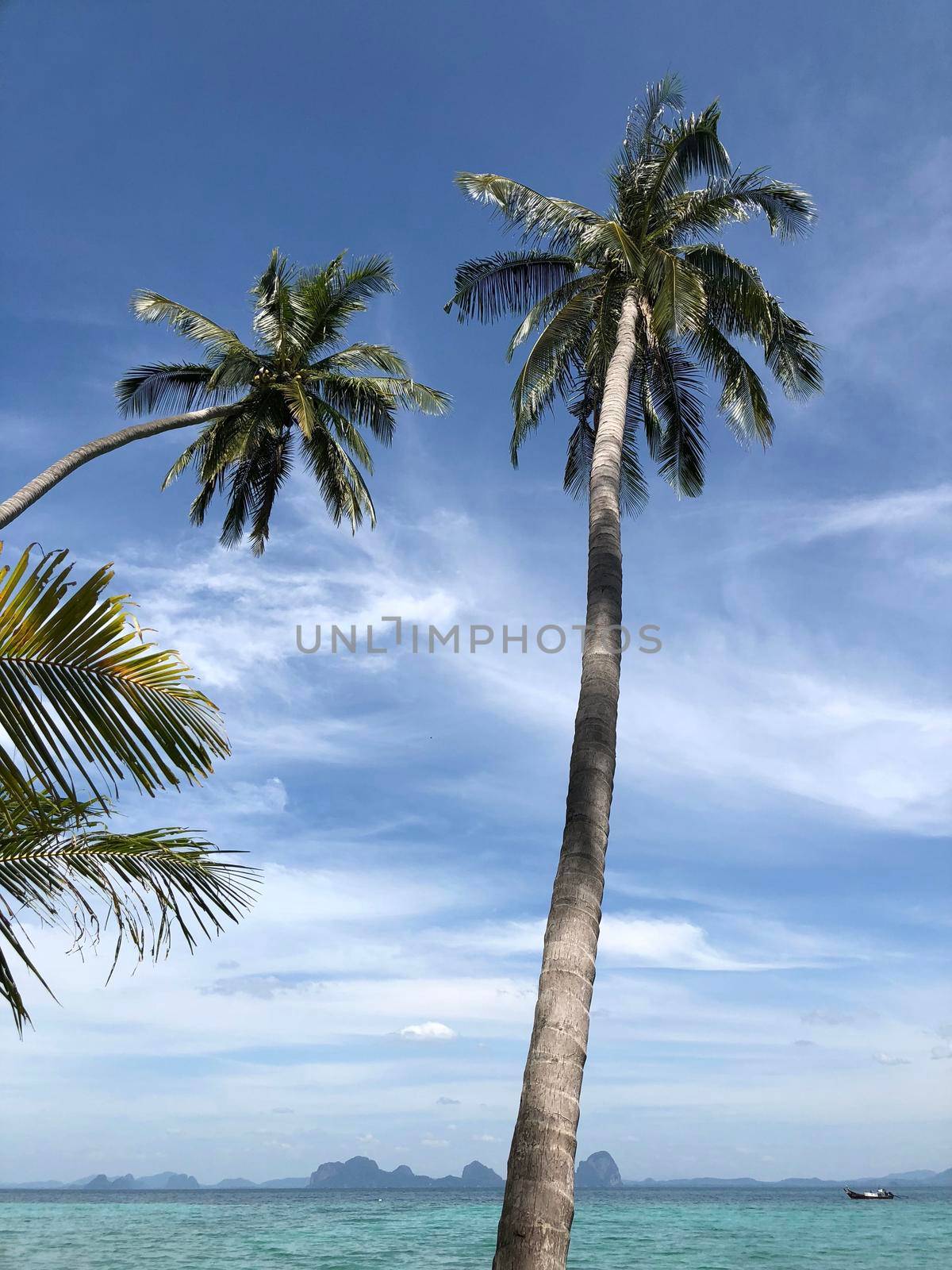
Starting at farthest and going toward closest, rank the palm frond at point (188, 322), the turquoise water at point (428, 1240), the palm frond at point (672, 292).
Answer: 1. the turquoise water at point (428, 1240)
2. the palm frond at point (188, 322)
3. the palm frond at point (672, 292)

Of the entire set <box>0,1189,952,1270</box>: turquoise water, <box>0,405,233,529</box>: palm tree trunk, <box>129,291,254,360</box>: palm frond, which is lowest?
<box>0,1189,952,1270</box>: turquoise water

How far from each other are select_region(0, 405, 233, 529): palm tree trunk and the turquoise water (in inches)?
1151

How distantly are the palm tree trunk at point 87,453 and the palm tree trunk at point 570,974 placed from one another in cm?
833

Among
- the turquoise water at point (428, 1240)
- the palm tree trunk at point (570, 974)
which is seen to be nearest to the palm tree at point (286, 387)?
the palm tree trunk at point (570, 974)

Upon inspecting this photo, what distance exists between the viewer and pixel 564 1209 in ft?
16.1

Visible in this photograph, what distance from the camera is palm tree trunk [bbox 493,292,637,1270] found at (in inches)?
190

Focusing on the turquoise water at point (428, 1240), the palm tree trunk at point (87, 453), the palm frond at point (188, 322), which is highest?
the palm frond at point (188, 322)

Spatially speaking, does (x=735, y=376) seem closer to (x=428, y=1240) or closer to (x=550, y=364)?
(x=550, y=364)

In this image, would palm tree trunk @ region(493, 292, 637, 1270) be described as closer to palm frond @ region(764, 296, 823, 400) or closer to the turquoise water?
palm frond @ region(764, 296, 823, 400)

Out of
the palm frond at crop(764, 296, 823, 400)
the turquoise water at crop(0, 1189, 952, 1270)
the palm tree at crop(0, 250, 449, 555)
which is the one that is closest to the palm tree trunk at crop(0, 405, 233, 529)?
the palm tree at crop(0, 250, 449, 555)

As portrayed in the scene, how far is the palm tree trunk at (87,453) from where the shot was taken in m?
12.6

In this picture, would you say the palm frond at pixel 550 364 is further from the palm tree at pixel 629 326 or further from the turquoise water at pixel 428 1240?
the turquoise water at pixel 428 1240

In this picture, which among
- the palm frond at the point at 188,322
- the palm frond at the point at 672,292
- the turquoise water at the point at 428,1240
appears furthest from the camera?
the turquoise water at the point at 428,1240

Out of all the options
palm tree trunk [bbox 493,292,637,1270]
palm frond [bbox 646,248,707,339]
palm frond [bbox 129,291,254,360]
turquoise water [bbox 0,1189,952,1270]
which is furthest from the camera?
turquoise water [bbox 0,1189,952,1270]
